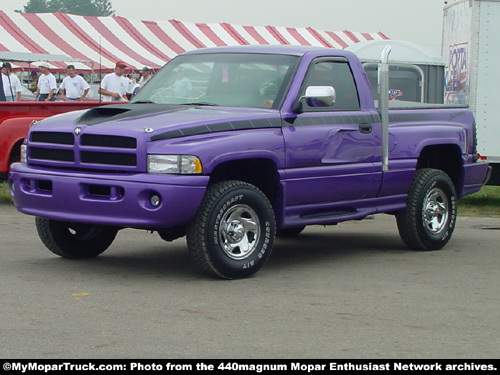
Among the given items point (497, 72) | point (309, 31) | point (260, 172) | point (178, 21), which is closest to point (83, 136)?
point (260, 172)

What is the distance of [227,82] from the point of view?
855cm

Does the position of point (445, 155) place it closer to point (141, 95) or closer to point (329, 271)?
point (329, 271)

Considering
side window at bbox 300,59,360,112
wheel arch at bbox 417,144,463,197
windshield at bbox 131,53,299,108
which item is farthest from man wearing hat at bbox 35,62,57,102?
side window at bbox 300,59,360,112

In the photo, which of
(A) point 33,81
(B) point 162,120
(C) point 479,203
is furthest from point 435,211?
(A) point 33,81

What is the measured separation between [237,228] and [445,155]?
3.33 meters

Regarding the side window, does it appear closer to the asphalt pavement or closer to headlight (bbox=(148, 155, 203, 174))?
the asphalt pavement

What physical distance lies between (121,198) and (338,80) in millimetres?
2541

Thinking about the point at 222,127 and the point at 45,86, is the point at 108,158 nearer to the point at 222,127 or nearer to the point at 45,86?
the point at 222,127

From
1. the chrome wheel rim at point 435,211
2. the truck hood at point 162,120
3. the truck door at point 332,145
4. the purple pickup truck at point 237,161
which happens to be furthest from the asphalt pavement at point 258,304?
the truck hood at point 162,120

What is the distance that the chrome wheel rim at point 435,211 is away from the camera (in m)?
9.63

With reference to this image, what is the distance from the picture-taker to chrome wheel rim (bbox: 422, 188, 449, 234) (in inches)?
379

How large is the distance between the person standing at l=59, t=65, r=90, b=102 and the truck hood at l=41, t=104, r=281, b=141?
13220mm

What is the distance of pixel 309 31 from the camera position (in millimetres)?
38156

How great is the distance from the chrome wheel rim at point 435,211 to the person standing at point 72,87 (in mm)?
12536
